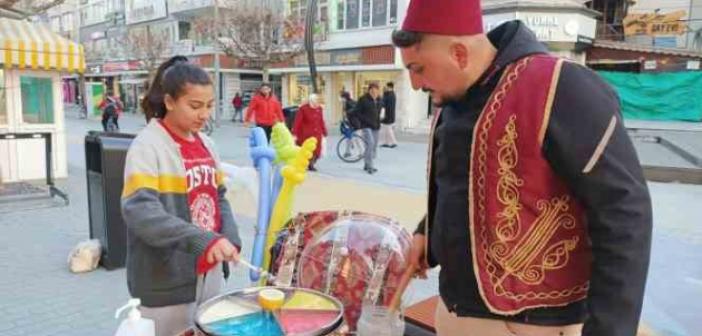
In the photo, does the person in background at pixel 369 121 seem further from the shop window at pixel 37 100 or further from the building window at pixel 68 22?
the building window at pixel 68 22

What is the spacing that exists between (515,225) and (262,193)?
1.97 metres

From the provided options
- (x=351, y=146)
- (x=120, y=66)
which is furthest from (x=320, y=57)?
(x=120, y=66)

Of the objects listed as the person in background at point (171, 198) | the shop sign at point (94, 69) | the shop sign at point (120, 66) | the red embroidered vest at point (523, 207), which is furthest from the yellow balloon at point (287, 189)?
the shop sign at point (94, 69)

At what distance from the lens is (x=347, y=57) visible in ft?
80.9

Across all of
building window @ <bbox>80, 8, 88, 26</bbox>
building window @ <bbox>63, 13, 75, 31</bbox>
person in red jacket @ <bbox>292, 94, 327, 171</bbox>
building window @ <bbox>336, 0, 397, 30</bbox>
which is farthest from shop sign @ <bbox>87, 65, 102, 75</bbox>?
person in red jacket @ <bbox>292, 94, 327, 171</bbox>

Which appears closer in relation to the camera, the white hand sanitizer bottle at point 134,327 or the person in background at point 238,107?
the white hand sanitizer bottle at point 134,327

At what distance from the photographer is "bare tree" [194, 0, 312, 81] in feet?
75.9

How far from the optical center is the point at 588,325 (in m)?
1.18

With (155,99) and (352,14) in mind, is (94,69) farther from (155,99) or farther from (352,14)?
(155,99)

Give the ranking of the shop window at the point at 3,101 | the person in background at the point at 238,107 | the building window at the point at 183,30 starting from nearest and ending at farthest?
the shop window at the point at 3,101 < the person in background at the point at 238,107 < the building window at the point at 183,30

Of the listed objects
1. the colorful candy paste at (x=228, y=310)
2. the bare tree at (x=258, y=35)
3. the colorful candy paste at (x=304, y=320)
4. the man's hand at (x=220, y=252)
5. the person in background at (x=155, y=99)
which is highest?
the bare tree at (x=258, y=35)

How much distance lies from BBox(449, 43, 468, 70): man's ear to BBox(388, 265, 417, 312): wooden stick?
779 mm

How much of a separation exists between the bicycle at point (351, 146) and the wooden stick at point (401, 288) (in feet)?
32.7

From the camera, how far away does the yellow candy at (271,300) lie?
1.60 meters
